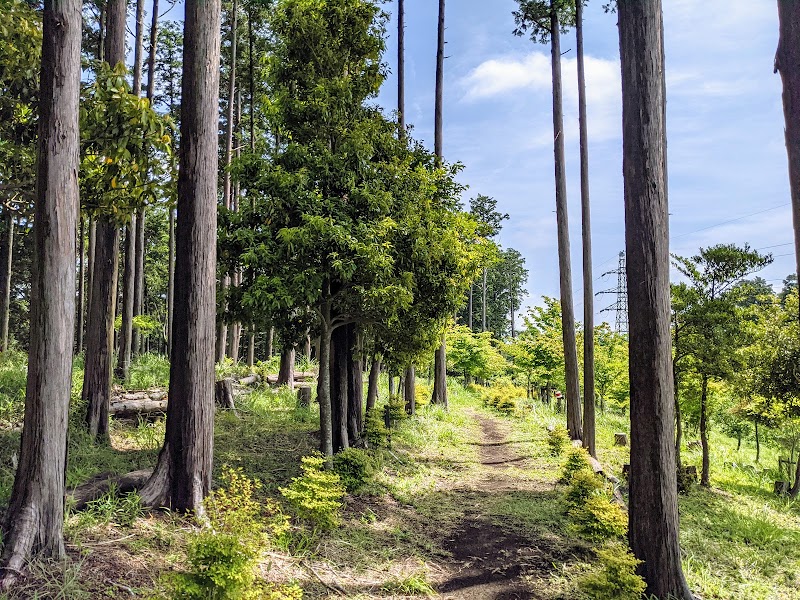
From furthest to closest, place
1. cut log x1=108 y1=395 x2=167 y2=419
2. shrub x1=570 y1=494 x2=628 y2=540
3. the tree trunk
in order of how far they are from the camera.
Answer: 1. cut log x1=108 y1=395 x2=167 y2=419
2. the tree trunk
3. shrub x1=570 y1=494 x2=628 y2=540

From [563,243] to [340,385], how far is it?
671cm

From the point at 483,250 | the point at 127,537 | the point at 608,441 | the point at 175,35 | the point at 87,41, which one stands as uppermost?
the point at 175,35

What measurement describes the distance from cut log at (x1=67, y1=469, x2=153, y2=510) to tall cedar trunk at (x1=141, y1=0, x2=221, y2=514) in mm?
304

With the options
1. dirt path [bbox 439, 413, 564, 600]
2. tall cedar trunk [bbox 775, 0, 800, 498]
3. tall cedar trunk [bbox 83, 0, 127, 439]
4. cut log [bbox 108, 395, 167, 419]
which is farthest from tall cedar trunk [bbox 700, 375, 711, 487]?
tall cedar trunk [bbox 83, 0, 127, 439]

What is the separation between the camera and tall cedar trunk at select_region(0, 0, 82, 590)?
12.0 feet

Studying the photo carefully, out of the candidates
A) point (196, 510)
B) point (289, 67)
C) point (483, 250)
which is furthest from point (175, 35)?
point (196, 510)

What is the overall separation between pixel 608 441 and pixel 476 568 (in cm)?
1148

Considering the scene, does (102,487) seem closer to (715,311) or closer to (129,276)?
(129,276)

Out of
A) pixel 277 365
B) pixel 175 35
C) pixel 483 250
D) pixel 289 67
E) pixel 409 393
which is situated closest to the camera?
pixel 289 67

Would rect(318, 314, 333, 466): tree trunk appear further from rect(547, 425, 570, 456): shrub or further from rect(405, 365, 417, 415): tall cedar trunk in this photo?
rect(405, 365, 417, 415): tall cedar trunk

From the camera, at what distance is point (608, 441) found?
1553cm

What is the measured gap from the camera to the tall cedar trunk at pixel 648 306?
503cm

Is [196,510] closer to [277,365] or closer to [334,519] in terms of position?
[334,519]

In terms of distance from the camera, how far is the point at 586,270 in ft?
38.4
